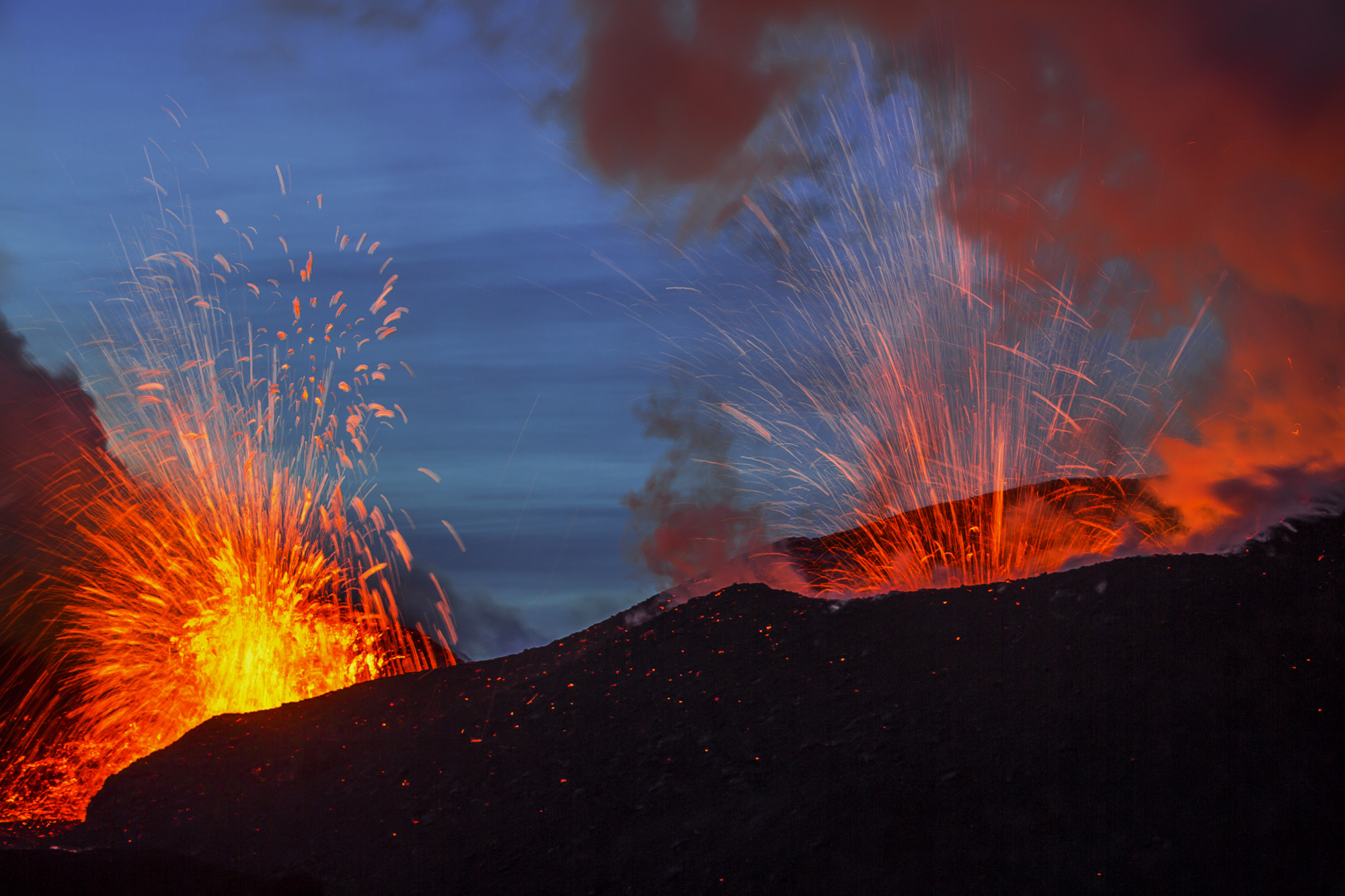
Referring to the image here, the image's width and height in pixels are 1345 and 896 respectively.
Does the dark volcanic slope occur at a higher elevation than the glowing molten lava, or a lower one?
lower

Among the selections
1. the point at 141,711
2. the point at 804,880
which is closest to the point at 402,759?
the point at 804,880

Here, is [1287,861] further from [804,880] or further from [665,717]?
[665,717]

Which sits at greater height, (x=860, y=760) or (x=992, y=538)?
(x=992, y=538)

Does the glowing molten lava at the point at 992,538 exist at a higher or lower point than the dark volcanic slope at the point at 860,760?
higher

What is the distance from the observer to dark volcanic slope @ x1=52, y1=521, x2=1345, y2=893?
14.1ft

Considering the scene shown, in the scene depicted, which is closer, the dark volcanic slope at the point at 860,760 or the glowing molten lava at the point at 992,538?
the dark volcanic slope at the point at 860,760

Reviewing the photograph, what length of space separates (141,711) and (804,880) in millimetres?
7469

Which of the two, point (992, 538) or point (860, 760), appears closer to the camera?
point (860, 760)

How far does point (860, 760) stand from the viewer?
500cm

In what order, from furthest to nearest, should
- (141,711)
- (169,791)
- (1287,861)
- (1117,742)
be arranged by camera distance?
1. (141,711)
2. (169,791)
3. (1117,742)
4. (1287,861)

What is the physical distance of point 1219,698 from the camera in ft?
16.5

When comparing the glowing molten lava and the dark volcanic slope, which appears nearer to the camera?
the dark volcanic slope

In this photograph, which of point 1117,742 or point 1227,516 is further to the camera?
point 1227,516

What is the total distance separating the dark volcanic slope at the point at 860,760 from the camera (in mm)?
4301
